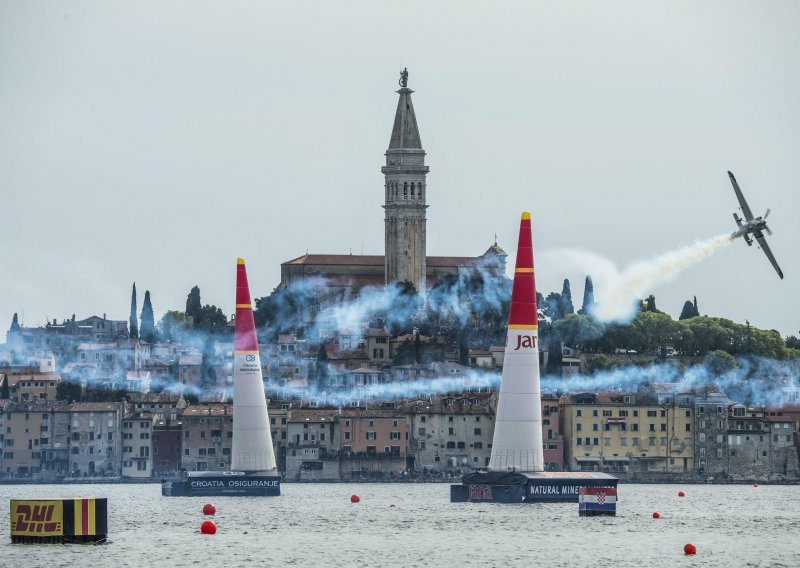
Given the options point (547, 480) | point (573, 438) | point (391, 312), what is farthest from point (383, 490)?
point (391, 312)

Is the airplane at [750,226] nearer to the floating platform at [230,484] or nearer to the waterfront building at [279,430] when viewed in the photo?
the floating platform at [230,484]

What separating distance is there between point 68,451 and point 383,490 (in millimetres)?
26121

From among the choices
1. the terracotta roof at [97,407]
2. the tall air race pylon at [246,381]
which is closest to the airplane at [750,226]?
the tall air race pylon at [246,381]

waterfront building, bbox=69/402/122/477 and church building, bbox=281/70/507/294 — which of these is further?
church building, bbox=281/70/507/294

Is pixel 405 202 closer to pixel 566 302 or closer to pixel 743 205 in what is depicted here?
pixel 566 302

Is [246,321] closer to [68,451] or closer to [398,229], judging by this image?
[68,451]

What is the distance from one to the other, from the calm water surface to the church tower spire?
7681 cm

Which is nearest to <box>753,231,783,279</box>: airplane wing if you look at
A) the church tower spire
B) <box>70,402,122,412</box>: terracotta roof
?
<box>70,402,122,412</box>: terracotta roof

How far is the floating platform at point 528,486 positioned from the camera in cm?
7850

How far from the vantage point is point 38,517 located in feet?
211

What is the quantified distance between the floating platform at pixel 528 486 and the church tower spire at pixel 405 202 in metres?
93.1

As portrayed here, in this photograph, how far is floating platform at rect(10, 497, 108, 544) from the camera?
6372 centimetres

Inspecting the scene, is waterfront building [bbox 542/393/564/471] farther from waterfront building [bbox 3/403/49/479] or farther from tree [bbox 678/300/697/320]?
tree [bbox 678/300/697/320]

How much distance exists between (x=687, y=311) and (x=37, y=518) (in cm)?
10927
